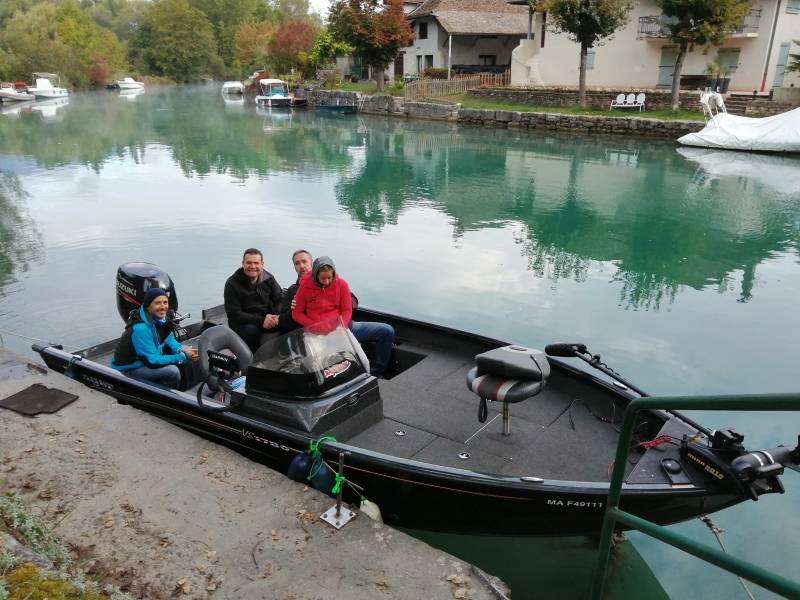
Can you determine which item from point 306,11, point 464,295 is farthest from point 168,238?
point 306,11

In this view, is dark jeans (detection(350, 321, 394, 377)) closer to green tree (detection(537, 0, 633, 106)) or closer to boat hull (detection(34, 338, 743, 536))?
boat hull (detection(34, 338, 743, 536))

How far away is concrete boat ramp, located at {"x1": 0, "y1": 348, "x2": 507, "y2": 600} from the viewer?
334cm

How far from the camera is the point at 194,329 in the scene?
275 inches

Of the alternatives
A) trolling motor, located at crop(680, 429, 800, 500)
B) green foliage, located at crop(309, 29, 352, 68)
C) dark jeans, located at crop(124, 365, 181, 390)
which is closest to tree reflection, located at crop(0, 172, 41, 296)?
dark jeans, located at crop(124, 365, 181, 390)

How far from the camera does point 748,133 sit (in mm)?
25109

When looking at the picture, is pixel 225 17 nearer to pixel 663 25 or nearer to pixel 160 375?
pixel 663 25

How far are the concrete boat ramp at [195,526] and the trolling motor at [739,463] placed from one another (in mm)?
1565

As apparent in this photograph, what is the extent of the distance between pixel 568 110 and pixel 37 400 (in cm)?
3141

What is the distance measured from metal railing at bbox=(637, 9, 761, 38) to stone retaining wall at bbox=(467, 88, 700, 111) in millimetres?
2872

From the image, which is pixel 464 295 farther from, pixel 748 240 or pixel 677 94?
pixel 677 94

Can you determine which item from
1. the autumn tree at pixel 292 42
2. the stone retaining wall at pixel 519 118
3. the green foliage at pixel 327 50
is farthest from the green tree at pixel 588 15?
the autumn tree at pixel 292 42

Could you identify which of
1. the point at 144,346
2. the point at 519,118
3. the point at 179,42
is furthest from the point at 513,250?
the point at 179,42

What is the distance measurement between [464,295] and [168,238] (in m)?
6.90

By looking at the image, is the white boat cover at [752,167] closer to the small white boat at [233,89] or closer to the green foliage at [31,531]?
the green foliage at [31,531]
